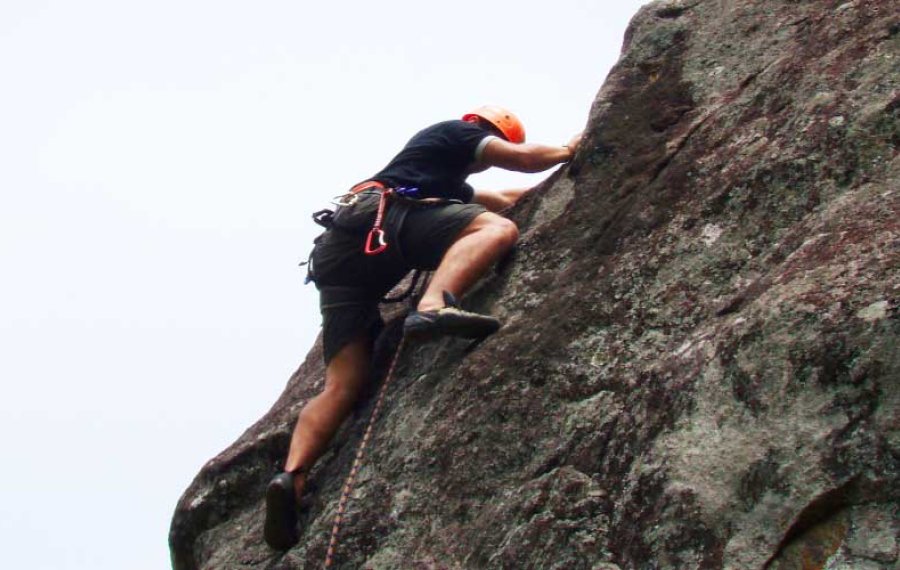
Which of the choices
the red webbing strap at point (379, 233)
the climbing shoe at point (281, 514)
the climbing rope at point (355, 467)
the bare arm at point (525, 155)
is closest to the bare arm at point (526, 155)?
the bare arm at point (525, 155)

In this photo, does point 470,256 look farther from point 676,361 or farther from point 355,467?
point 676,361

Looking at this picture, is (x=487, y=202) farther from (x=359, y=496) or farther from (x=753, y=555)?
(x=753, y=555)

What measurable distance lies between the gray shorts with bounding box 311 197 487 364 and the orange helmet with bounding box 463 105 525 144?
37.3 inches

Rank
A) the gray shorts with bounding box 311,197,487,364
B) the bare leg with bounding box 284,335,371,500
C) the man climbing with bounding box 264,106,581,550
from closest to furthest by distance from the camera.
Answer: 1. the man climbing with bounding box 264,106,581,550
2. the bare leg with bounding box 284,335,371,500
3. the gray shorts with bounding box 311,197,487,364

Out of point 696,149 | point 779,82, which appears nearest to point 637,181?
point 696,149

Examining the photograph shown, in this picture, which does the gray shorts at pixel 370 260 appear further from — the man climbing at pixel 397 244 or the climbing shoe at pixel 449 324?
the climbing shoe at pixel 449 324

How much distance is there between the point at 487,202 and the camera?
29.9ft

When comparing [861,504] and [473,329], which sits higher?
[473,329]

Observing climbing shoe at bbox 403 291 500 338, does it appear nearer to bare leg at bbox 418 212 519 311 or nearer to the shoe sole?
the shoe sole

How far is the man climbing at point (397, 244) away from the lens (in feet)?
25.0

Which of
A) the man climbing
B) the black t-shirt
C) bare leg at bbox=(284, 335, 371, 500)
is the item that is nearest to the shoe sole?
the man climbing

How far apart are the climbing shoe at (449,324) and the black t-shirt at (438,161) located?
134 cm

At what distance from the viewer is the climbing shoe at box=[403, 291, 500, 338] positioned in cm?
711

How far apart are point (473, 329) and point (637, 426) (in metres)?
1.62
